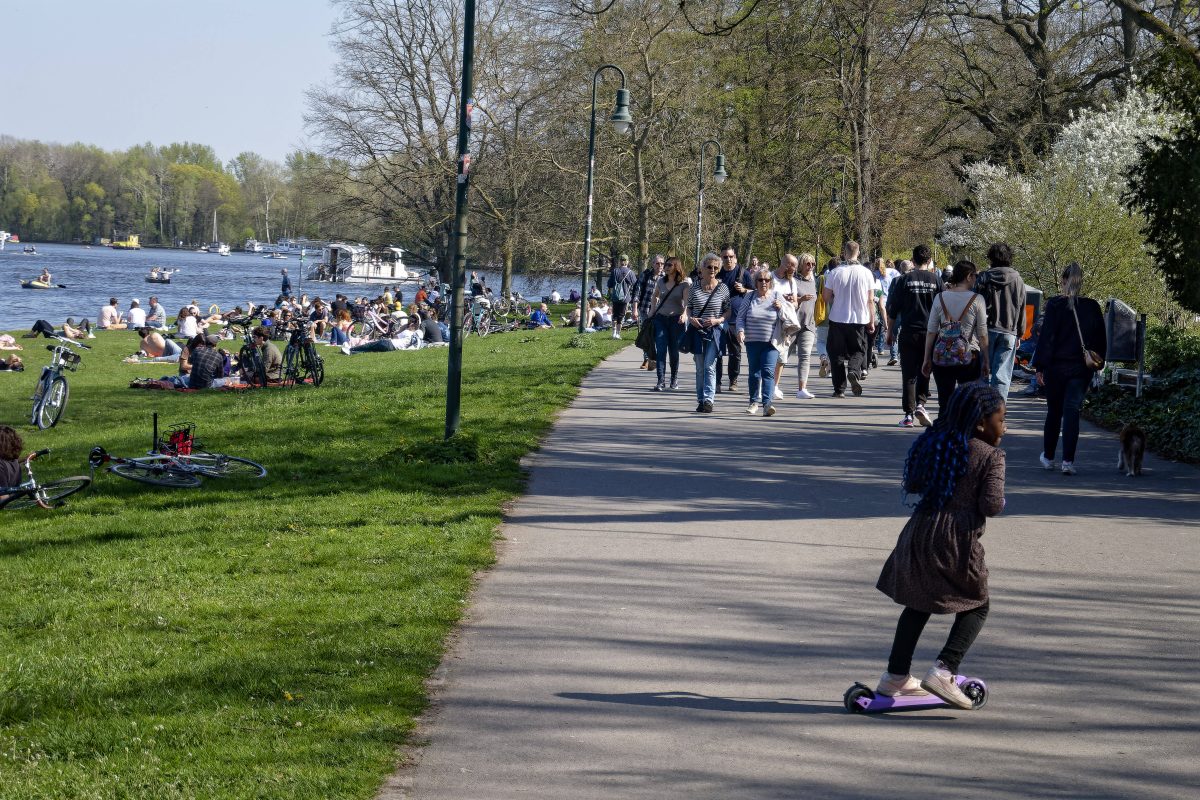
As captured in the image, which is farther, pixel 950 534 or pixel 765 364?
pixel 765 364

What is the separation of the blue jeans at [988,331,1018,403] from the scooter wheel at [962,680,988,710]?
7952 millimetres

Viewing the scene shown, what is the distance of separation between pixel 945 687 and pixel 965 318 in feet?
23.9

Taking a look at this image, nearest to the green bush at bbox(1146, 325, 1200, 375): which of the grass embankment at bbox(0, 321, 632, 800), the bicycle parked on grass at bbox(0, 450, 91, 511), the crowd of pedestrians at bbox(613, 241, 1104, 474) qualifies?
the crowd of pedestrians at bbox(613, 241, 1104, 474)

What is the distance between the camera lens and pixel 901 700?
212 inches

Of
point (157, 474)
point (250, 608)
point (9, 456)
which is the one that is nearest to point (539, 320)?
point (157, 474)

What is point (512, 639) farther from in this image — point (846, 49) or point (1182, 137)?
point (846, 49)

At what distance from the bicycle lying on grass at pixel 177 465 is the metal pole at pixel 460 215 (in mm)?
1851

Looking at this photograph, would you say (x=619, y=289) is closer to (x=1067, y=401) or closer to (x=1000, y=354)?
(x=1000, y=354)

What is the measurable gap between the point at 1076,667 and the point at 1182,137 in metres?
11.7

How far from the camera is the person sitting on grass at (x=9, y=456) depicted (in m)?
10.8

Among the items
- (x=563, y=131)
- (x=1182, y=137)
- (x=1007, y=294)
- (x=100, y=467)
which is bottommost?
(x=100, y=467)

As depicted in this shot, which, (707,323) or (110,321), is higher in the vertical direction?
(707,323)

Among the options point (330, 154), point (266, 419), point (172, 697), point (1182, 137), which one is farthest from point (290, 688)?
point (330, 154)

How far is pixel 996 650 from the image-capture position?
628 centimetres
